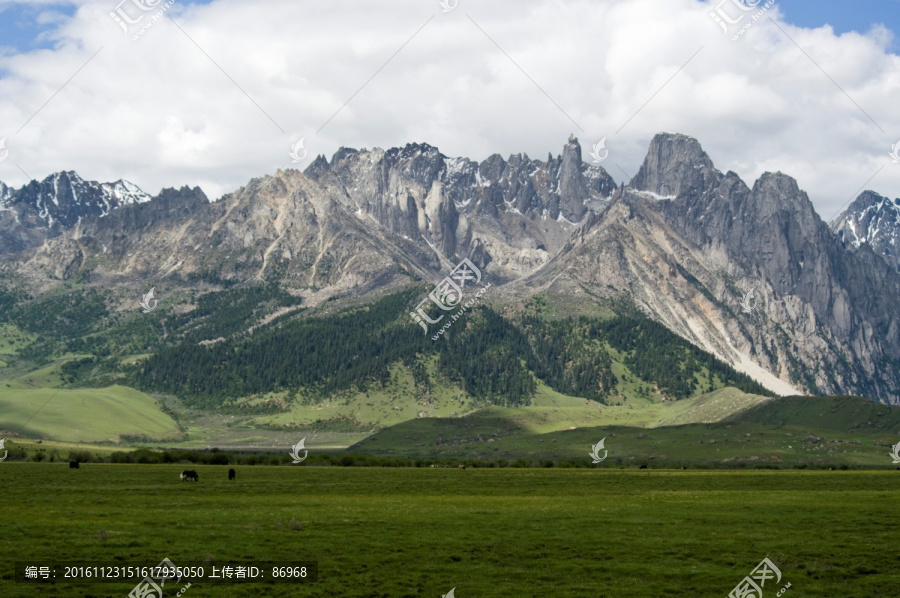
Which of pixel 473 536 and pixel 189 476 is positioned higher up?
pixel 189 476

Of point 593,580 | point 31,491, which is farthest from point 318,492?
point 593,580

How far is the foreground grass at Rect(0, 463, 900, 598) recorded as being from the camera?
133ft

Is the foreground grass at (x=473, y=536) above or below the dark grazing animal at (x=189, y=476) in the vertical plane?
below

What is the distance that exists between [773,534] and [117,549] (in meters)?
41.7

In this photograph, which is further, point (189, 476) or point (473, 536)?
point (189, 476)

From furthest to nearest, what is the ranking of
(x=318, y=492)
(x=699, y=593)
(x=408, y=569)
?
(x=318, y=492)
(x=408, y=569)
(x=699, y=593)

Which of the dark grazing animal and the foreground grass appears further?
the dark grazing animal

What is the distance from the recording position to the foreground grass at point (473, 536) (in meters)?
40.5

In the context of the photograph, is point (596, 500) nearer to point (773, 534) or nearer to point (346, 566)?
point (773, 534)

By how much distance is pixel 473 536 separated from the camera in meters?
53.2

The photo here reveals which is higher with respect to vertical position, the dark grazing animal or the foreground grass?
the dark grazing animal

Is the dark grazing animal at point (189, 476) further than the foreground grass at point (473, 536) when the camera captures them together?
Yes

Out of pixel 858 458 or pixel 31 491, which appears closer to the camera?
pixel 31 491

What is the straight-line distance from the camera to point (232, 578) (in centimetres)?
4028
